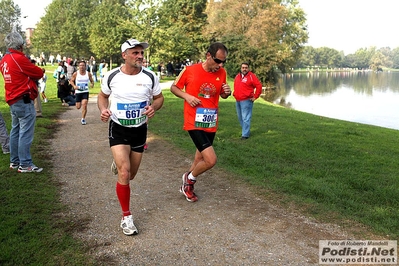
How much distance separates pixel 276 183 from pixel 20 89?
4475 millimetres

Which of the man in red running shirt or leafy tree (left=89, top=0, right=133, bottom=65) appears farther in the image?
leafy tree (left=89, top=0, right=133, bottom=65)

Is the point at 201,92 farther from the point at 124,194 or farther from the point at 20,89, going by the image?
the point at 20,89

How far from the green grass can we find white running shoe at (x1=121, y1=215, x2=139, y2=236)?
0.50 meters

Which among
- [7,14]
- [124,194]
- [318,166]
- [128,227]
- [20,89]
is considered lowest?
[318,166]

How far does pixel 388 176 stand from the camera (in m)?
6.82

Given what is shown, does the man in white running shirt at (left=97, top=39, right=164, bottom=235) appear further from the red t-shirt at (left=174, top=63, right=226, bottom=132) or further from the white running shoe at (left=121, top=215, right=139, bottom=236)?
the red t-shirt at (left=174, top=63, right=226, bottom=132)

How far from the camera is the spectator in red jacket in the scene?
33.5ft

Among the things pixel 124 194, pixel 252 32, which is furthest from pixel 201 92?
pixel 252 32

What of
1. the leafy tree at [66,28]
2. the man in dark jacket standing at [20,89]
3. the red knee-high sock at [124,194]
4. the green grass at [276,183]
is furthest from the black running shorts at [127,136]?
the leafy tree at [66,28]

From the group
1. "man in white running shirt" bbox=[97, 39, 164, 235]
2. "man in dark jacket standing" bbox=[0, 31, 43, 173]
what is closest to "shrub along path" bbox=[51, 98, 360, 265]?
"man in white running shirt" bbox=[97, 39, 164, 235]

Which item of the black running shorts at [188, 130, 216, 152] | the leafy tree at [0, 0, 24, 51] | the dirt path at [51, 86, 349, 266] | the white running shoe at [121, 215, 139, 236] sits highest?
the leafy tree at [0, 0, 24, 51]

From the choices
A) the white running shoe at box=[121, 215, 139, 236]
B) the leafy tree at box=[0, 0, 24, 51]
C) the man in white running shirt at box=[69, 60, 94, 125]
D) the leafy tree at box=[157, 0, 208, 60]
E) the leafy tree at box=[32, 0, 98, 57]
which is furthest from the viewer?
the leafy tree at box=[0, 0, 24, 51]

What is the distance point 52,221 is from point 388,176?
569 centimetres

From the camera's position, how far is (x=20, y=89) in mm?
6117
